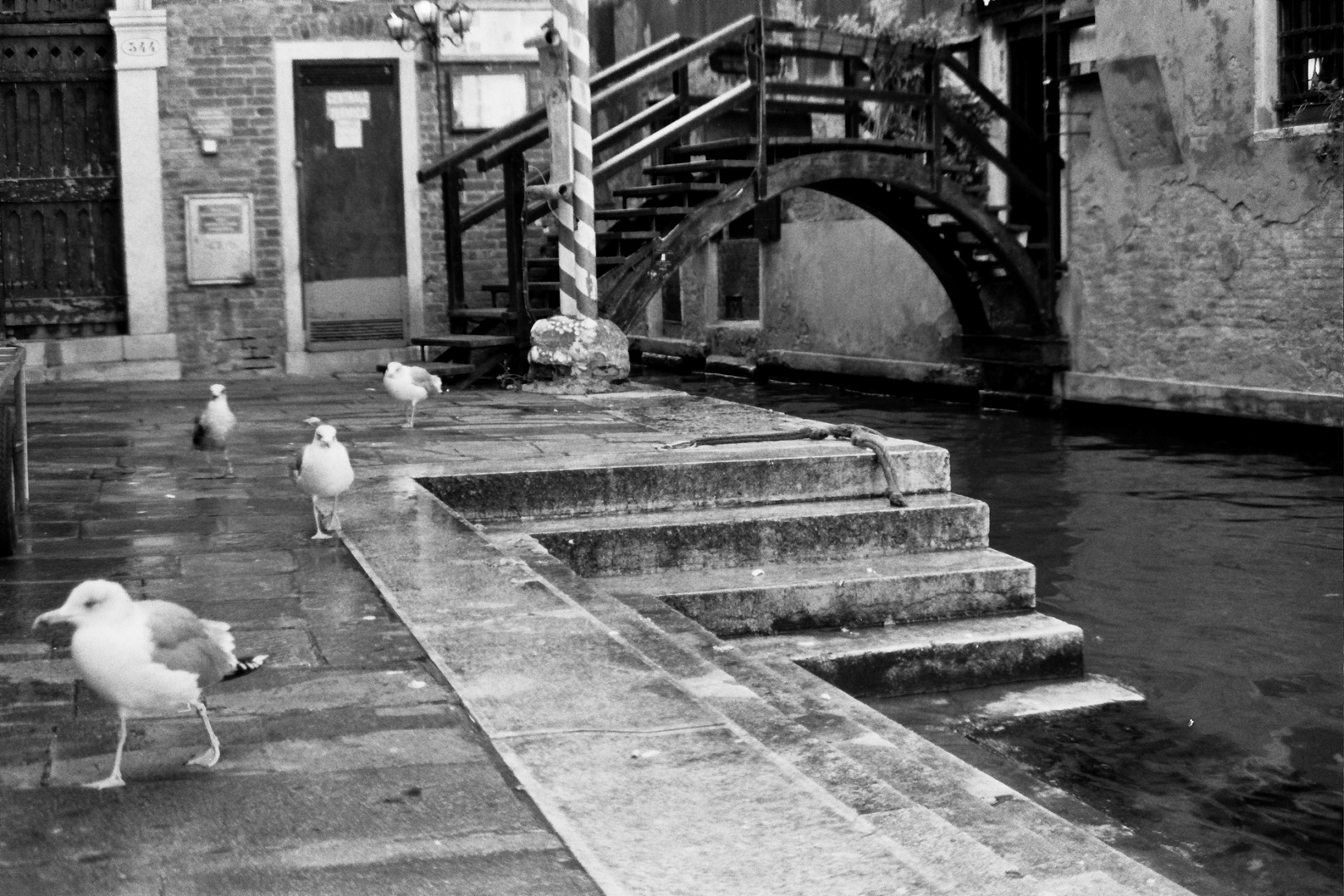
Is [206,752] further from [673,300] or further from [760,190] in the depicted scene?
[673,300]

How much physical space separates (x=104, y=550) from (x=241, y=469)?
182 centimetres

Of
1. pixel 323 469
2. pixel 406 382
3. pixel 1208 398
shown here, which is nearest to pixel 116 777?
pixel 323 469

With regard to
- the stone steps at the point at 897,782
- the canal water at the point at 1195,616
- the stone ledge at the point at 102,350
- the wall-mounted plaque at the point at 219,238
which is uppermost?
the wall-mounted plaque at the point at 219,238

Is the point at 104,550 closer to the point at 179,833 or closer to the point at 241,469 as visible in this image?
the point at 241,469

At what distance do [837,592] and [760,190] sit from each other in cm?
631

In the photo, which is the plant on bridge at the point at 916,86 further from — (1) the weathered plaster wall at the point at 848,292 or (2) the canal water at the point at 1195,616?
(2) the canal water at the point at 1195,616

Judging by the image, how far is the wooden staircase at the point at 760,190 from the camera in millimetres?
11086

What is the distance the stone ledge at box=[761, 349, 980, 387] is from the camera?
49.0ft

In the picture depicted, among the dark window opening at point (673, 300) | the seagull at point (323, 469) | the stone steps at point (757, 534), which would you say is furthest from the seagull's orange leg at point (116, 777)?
the dark window opening at point (673, 300)

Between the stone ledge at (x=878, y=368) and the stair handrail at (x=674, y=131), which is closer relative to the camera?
the stair handrail at (x=674, y=131)

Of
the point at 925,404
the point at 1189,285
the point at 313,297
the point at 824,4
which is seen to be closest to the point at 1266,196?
the point at 1189,285

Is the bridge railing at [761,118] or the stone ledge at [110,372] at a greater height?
the bridge railing at [761,118]

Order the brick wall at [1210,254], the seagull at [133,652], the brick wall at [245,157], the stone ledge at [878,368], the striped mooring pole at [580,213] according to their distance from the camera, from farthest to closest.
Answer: the stone ledge at [878,368] < the brick wall at [245,157] < the brick wall at [1210,254] < the striped mooring pole at [580,213] < the seagull at [133,652]

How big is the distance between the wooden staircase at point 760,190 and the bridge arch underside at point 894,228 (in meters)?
0.01
